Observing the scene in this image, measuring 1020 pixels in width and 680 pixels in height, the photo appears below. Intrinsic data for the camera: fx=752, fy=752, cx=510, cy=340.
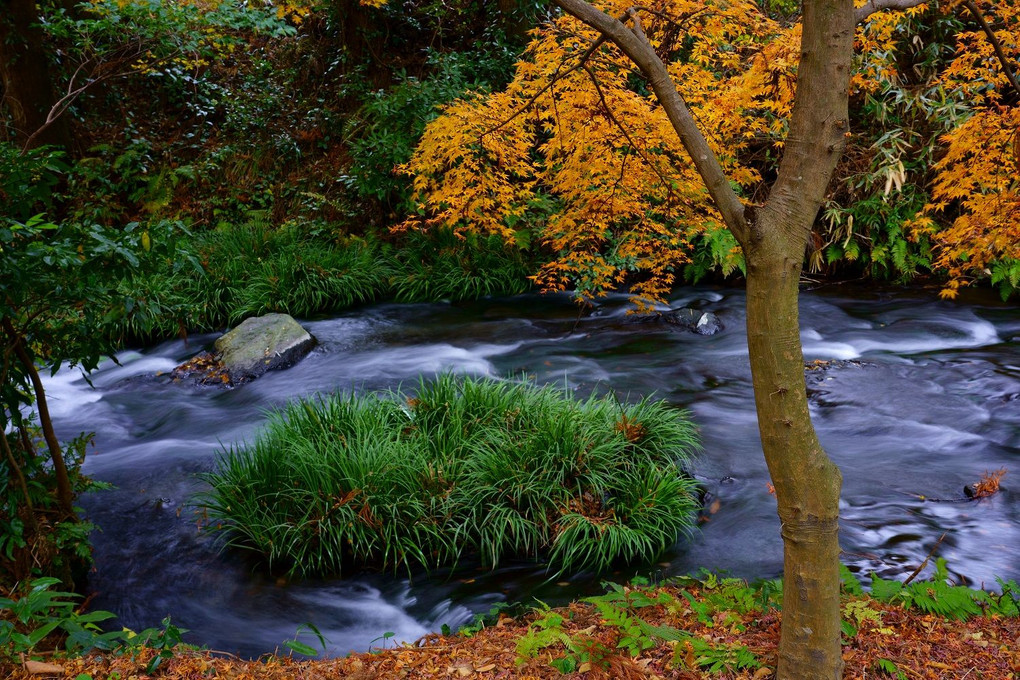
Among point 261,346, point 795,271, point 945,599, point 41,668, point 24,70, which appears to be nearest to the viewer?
point 795,271

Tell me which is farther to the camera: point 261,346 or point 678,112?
point 261,346

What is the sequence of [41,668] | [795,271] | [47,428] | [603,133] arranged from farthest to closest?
[603,133]
[47,428]
[41,668]
[795,271]

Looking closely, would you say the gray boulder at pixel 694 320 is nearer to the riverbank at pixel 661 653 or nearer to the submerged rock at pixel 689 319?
the submerged rock at pixel 689 319

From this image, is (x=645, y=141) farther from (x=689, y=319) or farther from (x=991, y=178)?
(x=689, y=319)

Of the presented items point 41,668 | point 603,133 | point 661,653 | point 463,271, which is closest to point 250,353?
point 463,271

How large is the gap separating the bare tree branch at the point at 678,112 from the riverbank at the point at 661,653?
1.67 meters

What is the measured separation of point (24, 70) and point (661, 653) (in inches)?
476

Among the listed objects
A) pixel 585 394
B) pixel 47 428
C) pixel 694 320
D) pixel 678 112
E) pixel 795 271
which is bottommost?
pixel 585 394

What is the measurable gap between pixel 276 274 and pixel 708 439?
20.8ft

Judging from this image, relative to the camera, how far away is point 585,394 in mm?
7066

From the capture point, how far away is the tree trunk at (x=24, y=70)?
10.6 metres

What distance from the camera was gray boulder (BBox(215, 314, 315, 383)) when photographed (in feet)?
26.6

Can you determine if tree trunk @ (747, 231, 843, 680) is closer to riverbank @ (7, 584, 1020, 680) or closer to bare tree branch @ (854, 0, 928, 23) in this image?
riverbank @ (7, 584, 1020, 680)

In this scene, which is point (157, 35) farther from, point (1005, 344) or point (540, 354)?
point (1005, 344)
